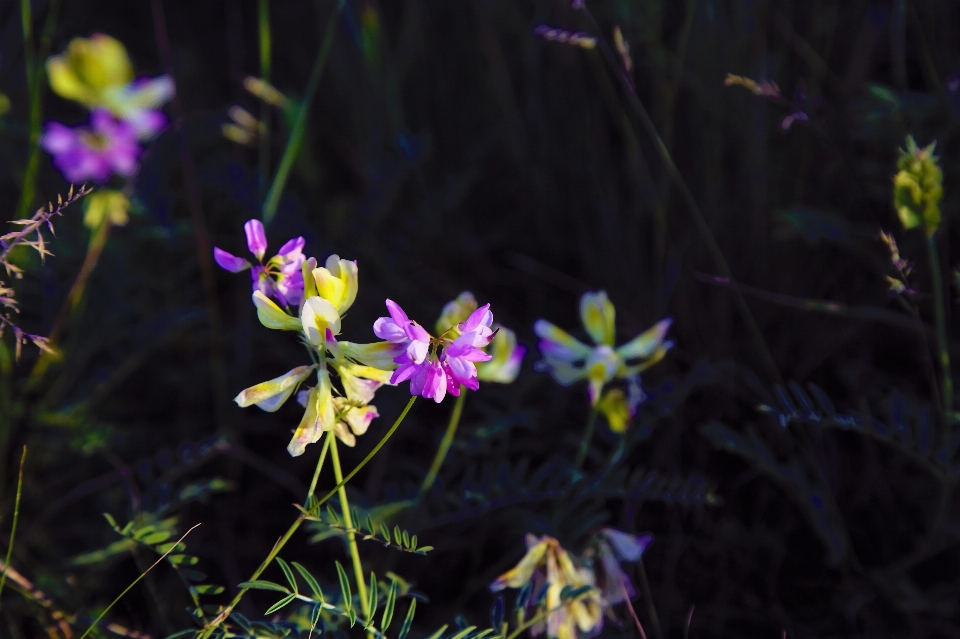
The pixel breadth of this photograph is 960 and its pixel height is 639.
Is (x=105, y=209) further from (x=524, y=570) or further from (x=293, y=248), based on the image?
(x=524, y=570)

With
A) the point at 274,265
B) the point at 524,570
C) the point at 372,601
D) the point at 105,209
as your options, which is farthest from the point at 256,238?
the point at 105,209

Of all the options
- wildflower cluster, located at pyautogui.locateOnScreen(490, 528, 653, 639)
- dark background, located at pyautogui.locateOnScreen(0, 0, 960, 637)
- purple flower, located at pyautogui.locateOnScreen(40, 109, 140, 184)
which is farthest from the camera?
purple flower, located at pyautogui.locateOnScreen(40, 109, 140, 184)

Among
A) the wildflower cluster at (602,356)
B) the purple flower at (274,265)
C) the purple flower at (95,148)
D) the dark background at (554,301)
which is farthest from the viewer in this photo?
the purple flower at (95,148)

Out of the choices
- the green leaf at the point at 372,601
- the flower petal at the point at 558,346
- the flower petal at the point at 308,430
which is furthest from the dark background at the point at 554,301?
the flower petal at the point at 308,430

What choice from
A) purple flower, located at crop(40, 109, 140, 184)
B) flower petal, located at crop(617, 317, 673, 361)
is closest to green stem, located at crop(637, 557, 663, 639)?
flower petal, located at crop(617, 317, 673, 361)

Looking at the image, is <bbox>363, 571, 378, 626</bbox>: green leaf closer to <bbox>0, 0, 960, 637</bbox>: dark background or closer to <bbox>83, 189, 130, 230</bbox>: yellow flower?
<bbox>0, 0, 960, 637</bbox>: dark background

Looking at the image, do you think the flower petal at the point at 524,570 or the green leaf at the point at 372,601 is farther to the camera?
the flower petal at the point at 524,570

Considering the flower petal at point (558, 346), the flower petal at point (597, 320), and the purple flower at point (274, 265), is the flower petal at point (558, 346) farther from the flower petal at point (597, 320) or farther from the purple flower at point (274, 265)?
the purple flower at point (274, 265)
